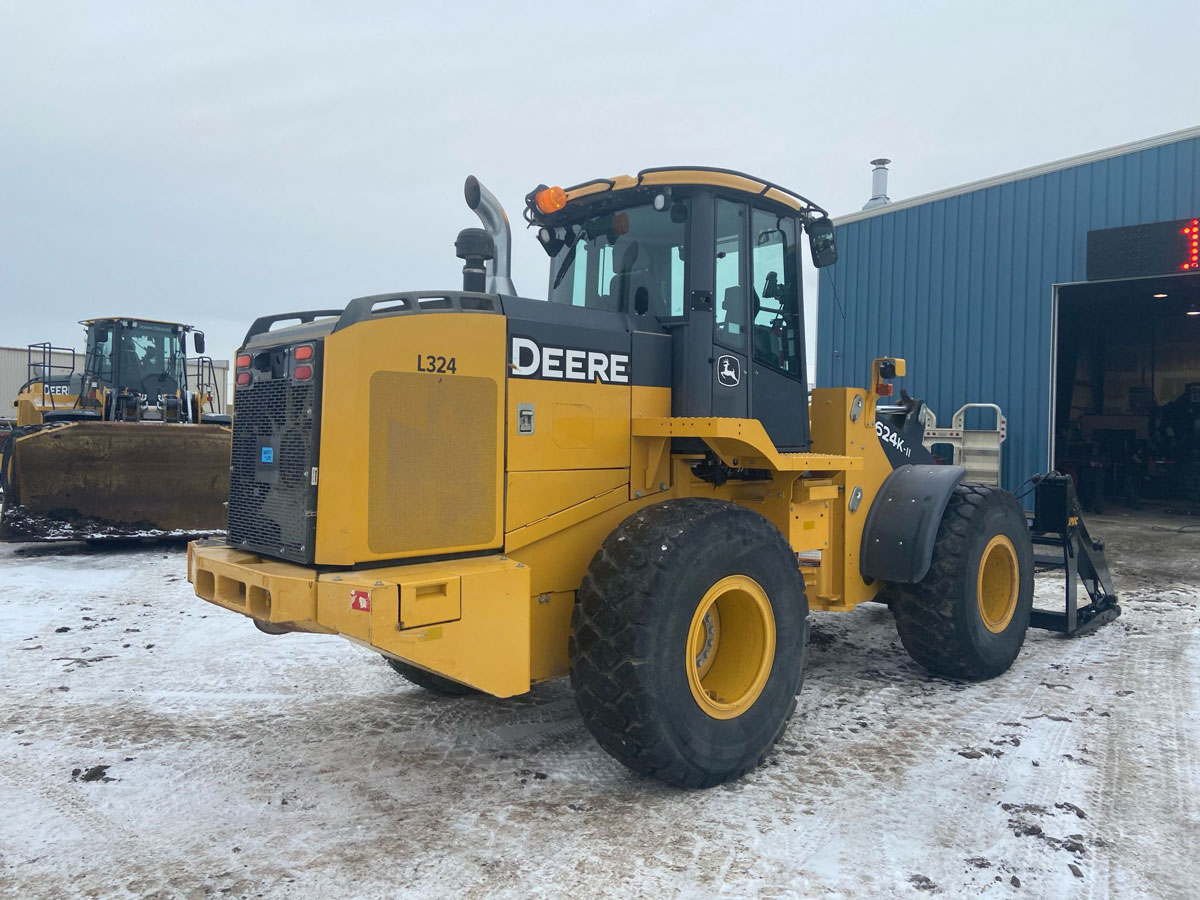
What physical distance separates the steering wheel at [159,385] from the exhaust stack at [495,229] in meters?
12.7

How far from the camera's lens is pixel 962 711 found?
4.90m

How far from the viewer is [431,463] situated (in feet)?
11.6

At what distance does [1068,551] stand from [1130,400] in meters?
16.5

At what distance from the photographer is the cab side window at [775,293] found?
477 centimetres

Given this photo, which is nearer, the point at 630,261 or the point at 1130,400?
the point at 630,261

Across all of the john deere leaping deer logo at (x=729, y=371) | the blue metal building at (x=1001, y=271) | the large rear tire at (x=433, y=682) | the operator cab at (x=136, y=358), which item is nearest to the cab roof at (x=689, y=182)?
the john deere leaping deer logo at (x=729, y=371)

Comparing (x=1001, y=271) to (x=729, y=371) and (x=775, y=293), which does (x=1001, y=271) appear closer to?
(x=775, y=293)

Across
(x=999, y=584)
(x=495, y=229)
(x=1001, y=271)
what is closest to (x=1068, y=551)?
(x=999, y=584)

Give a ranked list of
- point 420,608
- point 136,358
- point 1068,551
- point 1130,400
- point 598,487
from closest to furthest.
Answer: point 420,608 → point 598,487 → point 1068,551 → point 136,358 → point 1130,400

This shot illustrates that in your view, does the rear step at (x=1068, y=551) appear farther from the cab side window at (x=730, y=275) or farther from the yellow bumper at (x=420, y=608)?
the yellow bumper at (x=420, y=608)

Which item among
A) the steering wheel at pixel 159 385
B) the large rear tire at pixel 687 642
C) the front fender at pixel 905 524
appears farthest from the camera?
the steering wheel at pixel 159 385

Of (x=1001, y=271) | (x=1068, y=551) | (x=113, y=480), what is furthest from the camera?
(x=1001, y=271)

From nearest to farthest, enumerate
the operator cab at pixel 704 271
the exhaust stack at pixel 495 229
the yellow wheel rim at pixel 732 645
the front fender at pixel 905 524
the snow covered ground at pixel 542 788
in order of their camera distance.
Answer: the snow covered ground at pixel 542 788 < the yellow wheel rim at pixel 732 645 < the exhaust stack at pixel 495 229 < the operator cab at pixel 704 271 < the front fender at pixel 905 524

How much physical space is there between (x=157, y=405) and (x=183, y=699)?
11247 millimetres
